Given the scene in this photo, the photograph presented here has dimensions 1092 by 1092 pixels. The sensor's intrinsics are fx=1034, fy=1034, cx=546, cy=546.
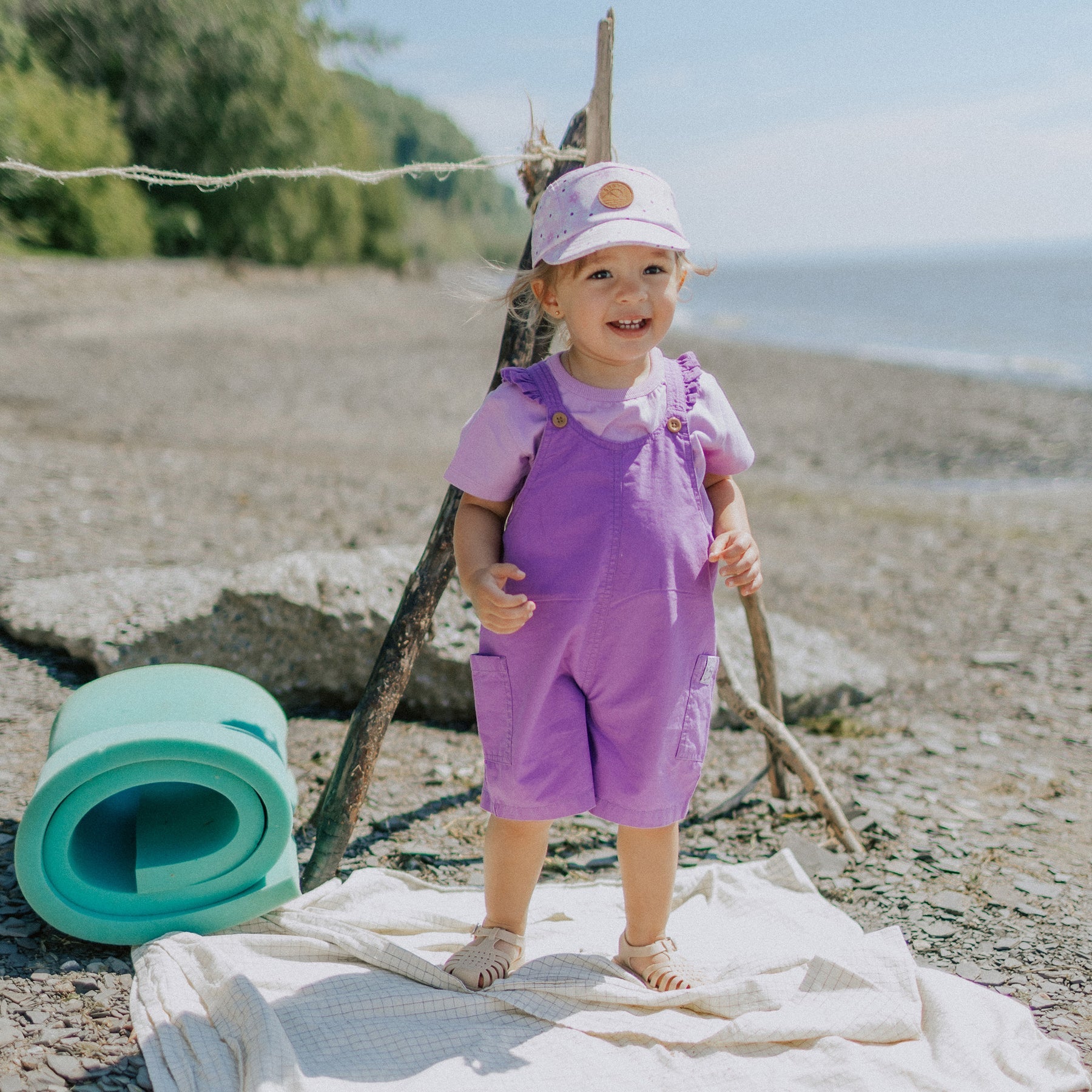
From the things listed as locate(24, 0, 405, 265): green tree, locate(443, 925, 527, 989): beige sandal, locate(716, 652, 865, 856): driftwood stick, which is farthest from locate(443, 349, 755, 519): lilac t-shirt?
locate(24, 0, 405, 265): green tree

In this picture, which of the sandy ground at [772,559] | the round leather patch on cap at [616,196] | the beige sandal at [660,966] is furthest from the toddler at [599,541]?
the sandy ground at [772,559]

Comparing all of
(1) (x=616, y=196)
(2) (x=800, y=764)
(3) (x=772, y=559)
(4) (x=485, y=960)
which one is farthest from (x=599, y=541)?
(3) (x=772, y=559)

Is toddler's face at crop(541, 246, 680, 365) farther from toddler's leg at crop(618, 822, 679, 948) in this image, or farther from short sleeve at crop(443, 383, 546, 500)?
toddler's leg at crop(618, 822, 679, 948)

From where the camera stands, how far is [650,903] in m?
2.54

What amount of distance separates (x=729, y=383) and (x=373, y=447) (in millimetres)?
9424

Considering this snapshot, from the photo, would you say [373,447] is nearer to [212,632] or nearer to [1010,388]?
[212,632]

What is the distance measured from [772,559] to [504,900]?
5.05 metres

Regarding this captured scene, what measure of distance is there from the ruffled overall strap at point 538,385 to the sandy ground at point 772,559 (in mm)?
485

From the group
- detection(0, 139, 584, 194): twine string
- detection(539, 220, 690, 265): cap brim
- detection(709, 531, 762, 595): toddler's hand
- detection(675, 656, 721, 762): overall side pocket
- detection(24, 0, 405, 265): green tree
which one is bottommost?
detection(675, 656, 721, 762): overall side pocket

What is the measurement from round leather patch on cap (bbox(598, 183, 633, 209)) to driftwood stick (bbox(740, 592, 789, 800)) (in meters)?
1.49

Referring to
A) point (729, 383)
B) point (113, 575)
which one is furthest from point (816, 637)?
point (729, 383)

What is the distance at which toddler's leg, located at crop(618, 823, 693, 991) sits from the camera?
248 cm

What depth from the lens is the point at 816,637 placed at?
4938mm

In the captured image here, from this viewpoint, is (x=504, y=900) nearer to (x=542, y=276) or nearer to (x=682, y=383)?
(x=682, y=383)
